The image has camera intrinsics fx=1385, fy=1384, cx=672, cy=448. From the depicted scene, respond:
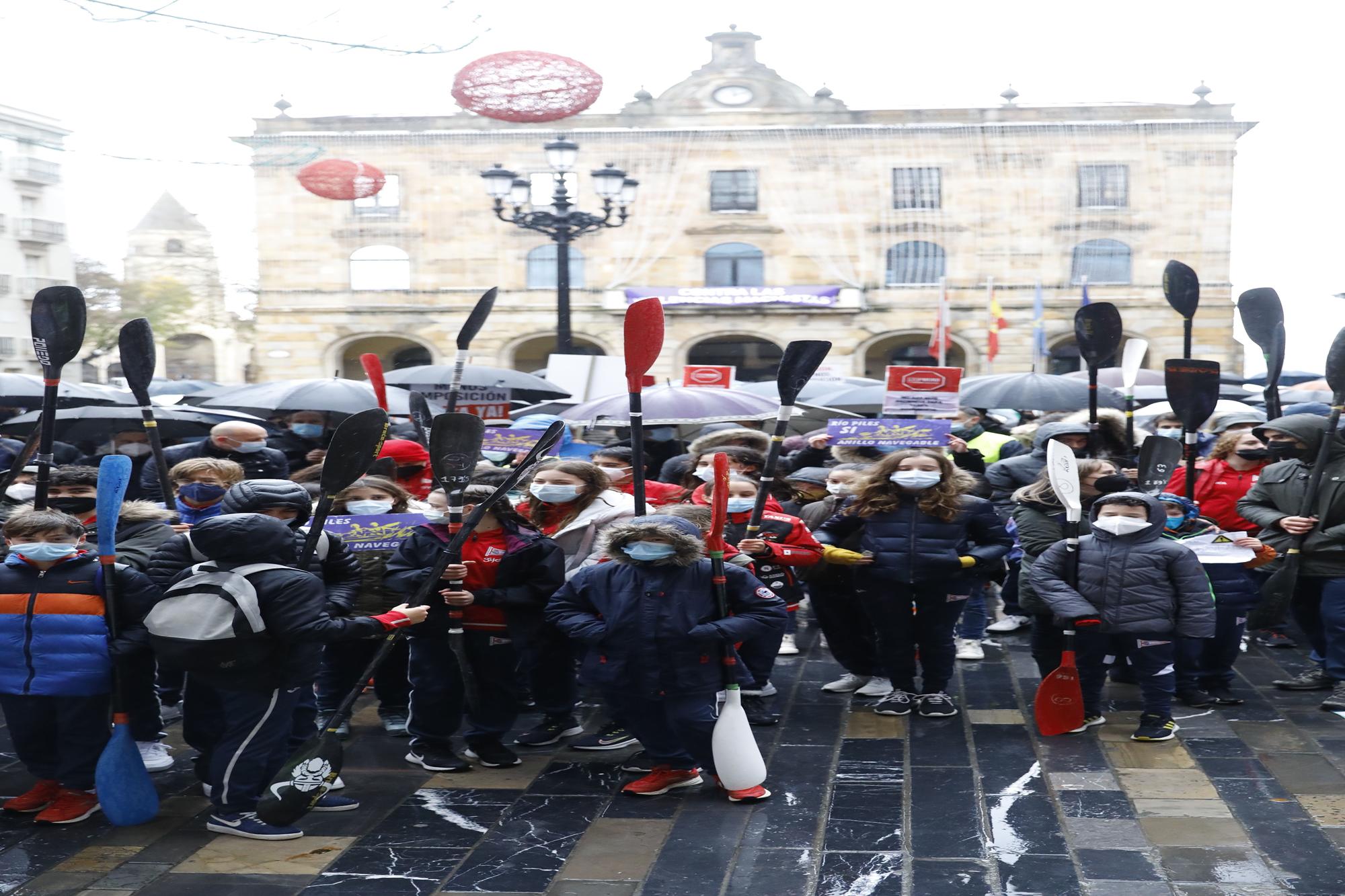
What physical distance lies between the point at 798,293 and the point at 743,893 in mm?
29638

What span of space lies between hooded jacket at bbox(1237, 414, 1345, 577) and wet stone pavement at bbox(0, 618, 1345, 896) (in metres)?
0.88

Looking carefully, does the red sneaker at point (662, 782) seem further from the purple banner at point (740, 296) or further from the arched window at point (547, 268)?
the arched window at point (547, 268)

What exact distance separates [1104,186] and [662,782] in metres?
29.0

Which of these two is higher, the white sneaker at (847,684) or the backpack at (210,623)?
the backpack at (210,623)

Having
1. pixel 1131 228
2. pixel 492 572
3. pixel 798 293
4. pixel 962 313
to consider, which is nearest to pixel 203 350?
pixel 798 293

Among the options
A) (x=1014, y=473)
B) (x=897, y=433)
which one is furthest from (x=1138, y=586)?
(x=1014, y=473)

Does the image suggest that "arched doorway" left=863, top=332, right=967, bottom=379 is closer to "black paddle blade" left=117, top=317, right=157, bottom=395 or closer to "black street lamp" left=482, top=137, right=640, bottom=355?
"black street lamp" left=482, top=137, right=640, bottom=355

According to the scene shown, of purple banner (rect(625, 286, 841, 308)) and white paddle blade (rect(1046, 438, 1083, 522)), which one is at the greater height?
purple banner (rect(625, 286, 841, 308))

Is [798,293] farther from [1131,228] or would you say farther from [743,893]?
[743,893]

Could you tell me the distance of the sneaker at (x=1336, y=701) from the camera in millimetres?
6648

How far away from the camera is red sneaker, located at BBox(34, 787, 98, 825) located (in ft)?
17.0

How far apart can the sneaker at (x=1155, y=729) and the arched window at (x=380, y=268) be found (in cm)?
2957

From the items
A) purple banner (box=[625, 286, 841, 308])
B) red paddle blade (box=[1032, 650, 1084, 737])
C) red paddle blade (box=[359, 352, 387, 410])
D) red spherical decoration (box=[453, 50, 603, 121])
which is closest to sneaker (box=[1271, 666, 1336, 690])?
red paddle blade (box=[1032, 650, 1084, 737])

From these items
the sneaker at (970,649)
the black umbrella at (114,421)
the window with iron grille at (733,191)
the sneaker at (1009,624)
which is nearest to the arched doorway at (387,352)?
the window with iron grille at (733,191)
